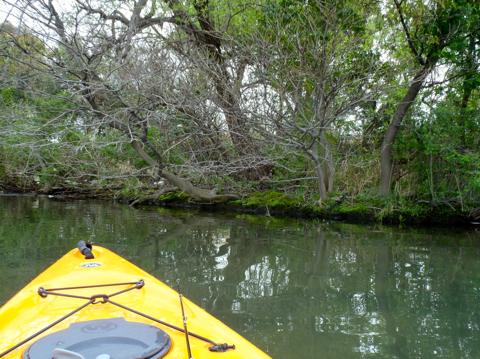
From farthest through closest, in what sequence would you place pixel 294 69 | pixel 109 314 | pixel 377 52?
pixel 377 52 < pixel 294 69 < pixel 109 314

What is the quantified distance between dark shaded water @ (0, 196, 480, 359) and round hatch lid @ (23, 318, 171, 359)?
1.67 meters

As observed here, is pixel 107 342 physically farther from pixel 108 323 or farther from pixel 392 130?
pixel 392 130

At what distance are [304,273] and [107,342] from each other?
4403 mm

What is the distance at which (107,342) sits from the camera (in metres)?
2.21

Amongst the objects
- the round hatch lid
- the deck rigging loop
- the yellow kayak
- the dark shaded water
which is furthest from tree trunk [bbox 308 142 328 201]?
the round hatch lid

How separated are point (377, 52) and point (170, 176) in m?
5.47

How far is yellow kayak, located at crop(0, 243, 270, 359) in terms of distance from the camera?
2182 millimetres

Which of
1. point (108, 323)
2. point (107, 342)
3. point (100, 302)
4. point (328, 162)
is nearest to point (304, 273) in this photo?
point (100, 302)

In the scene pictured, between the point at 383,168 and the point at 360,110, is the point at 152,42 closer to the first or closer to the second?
the point at 360,110

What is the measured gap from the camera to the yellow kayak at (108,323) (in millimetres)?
2182

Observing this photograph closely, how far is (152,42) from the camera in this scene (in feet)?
34.0

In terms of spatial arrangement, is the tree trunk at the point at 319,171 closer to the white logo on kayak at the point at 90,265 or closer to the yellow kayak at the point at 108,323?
the white logo on kayak at the point at 90,265

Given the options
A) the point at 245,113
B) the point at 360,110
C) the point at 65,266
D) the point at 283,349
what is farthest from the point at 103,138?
the point at 283,349

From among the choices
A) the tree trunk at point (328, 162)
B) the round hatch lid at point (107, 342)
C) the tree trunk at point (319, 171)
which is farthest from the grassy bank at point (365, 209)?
the round hatch lid at point (107, 342)
